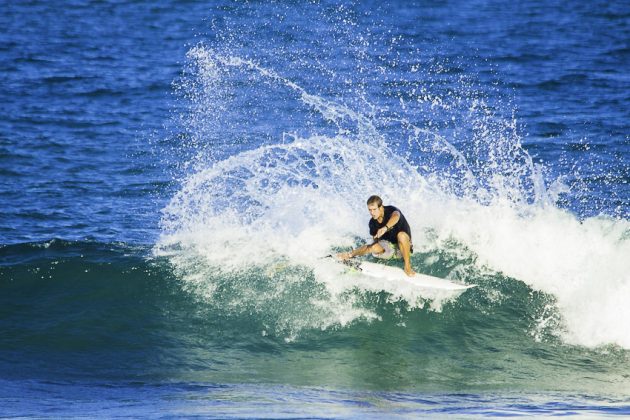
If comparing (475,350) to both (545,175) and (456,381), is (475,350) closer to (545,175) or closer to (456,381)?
(456,381)

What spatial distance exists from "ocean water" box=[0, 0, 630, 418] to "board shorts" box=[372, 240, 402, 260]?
0.63m

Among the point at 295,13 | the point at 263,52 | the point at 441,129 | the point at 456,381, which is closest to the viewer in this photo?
the point at 456,381

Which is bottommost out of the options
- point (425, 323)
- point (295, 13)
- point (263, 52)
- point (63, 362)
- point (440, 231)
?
point (63, 362)

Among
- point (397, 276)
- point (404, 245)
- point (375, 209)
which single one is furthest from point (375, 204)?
point (397, 276)

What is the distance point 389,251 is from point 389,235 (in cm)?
34

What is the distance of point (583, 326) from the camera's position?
15406mm

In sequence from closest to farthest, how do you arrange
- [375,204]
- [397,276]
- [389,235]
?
[375,204], [389,235], [397,276]

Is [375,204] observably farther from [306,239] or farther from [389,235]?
[306,239]

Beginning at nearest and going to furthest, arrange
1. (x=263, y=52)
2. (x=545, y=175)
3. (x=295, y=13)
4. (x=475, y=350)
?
1. (x=475, y=350)
2. (x=545, y=175)
3. (x=263, y=52)
4. (x=295, y=13)

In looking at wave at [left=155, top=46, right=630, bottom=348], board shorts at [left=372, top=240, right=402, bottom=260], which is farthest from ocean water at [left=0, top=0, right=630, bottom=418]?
board shorts at [left=372, top=240, right=402, bottom=260]

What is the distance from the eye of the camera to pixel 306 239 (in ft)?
57.3

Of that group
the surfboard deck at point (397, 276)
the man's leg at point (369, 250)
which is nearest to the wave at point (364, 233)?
the surfboard deck at point (397, 276)

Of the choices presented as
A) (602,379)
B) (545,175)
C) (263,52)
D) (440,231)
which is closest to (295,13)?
(263,52)

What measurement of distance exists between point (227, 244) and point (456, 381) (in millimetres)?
5557
